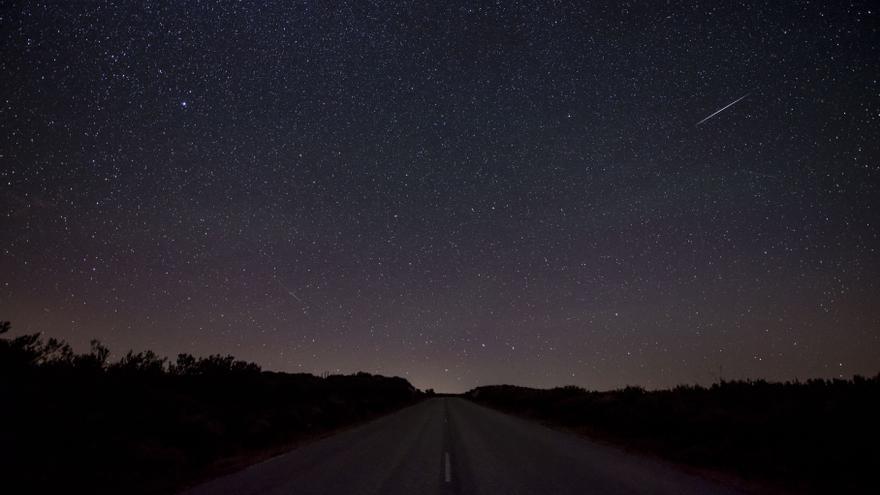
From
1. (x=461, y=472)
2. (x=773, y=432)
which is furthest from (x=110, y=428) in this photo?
(x=773, y=432)

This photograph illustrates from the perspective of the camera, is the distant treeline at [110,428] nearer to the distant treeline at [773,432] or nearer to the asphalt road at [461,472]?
the asphalt road at [461,472]

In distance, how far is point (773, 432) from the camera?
33.7ft

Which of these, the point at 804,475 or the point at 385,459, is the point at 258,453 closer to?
the point at 385,459

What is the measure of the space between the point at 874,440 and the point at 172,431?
52.4 feet

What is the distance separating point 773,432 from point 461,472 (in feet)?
23.3

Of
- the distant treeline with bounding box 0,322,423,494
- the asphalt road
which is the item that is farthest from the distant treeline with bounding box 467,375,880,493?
the distant treeline with bounding box 0,322,423,494

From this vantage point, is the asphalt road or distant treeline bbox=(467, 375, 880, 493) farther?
distant treeline bbox=(467, 375, 880, 493)

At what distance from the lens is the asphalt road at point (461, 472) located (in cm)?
715

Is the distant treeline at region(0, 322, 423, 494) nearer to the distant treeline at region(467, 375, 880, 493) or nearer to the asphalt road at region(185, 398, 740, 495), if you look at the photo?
the asphalt road at region(185, 398, 740, 495)

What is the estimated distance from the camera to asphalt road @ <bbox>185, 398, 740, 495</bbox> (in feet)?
23.5

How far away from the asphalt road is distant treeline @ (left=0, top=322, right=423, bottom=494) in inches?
70.2

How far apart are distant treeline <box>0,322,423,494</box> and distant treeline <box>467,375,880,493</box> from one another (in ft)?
34.4

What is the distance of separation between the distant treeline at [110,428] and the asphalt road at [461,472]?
1782 mm

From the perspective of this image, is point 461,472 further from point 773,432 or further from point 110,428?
point 110,428
